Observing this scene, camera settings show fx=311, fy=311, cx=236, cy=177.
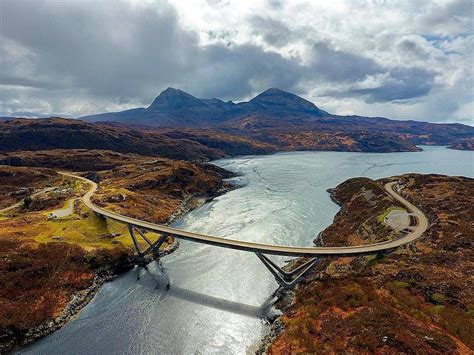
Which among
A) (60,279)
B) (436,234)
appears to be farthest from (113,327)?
(436,234)

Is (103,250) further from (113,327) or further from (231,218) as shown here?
(231,218)

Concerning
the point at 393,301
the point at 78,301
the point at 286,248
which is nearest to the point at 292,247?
the point at 286,248

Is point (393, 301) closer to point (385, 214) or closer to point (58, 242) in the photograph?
point (385, 214)

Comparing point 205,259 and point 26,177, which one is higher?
point 26,177

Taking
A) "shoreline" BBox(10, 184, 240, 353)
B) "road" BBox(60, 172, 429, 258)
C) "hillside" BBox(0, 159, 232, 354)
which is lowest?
"shoreline" BBox(10, 184, 240, 353)

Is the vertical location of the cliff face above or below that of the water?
above

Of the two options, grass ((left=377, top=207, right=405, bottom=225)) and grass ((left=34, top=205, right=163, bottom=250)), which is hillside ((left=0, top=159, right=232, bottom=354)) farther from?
grass ((left=377, top=207, right=405, bottom=225))

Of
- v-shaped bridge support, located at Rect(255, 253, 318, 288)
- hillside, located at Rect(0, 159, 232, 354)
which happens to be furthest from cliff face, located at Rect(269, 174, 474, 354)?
hillside, located at Rect(0, 159, 232, 354)
